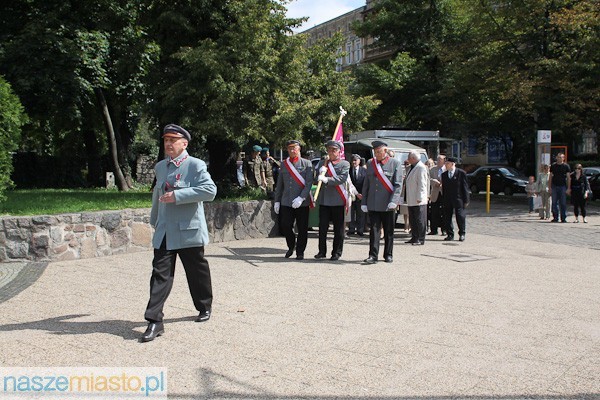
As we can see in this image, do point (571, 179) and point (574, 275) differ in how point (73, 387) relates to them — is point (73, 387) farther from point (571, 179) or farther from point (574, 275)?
point (571, 179)

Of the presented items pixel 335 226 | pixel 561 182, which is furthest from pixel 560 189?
pixel 335 226

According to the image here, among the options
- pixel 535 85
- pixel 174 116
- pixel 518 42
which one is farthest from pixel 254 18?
pixel 518 42

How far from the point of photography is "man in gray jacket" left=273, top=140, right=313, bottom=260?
34.4ft

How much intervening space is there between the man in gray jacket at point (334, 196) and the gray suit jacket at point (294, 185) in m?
0.21

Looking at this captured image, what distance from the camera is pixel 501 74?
2623cm

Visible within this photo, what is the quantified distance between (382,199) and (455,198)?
4018 mm

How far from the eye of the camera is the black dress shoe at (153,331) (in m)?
5.52

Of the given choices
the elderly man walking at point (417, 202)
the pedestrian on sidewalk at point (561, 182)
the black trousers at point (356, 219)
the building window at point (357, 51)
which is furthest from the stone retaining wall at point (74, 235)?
the building window at point (357, 51)

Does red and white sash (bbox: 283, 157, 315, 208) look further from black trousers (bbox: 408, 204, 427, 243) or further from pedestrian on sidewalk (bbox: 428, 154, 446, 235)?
pedestrian on sidewalk (bbox: 428, 154, 446, 235)

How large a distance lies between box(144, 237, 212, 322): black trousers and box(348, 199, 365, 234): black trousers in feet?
27.6

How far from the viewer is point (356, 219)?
1498cm

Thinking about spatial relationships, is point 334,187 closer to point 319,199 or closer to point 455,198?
point 319,199

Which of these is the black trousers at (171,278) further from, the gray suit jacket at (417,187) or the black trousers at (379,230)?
the gray suit jacket at (417,187)

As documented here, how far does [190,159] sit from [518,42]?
24.1 meters
